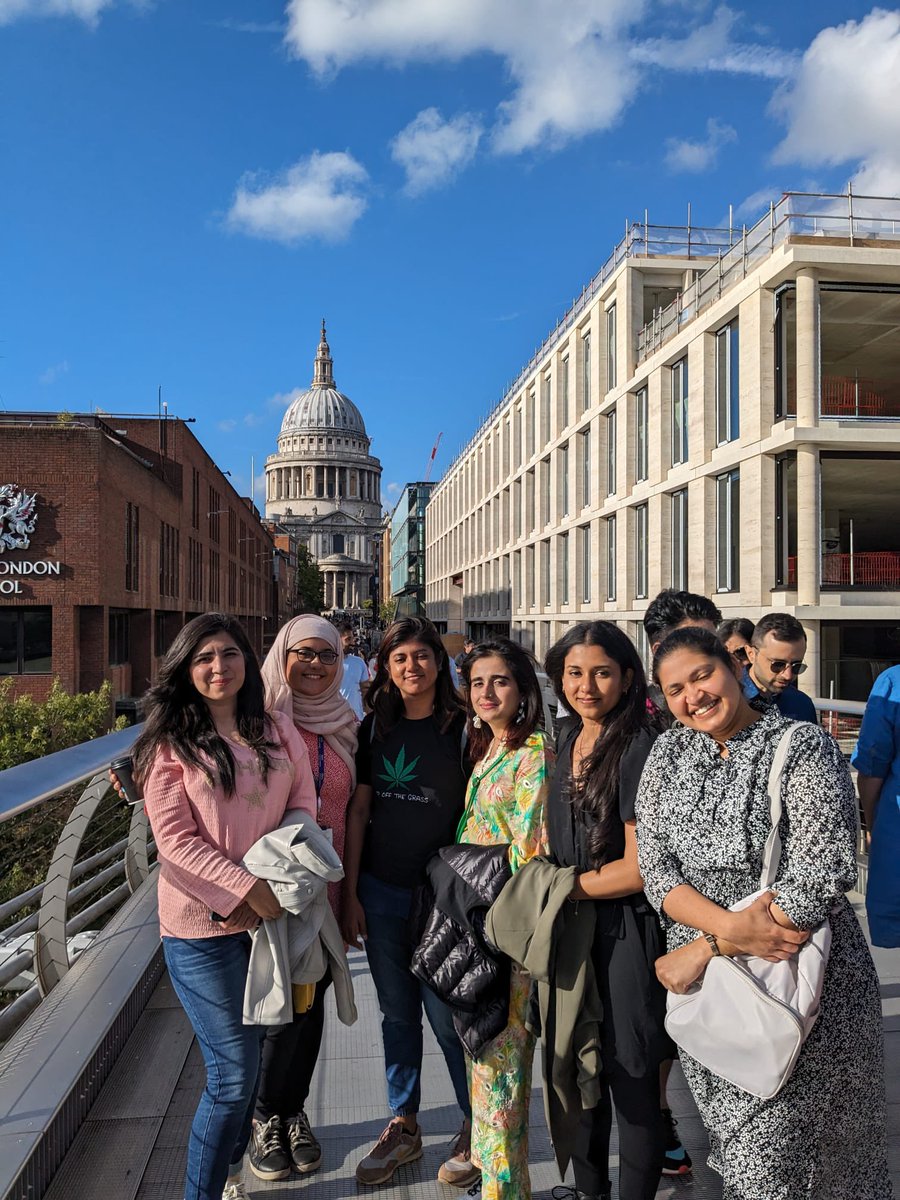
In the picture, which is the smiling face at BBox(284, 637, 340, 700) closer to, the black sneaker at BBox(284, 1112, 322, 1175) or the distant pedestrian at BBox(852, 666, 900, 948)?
the black sneaker at BBox(284, 1112, 322, 1175)

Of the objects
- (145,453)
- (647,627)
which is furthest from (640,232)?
(647,627)

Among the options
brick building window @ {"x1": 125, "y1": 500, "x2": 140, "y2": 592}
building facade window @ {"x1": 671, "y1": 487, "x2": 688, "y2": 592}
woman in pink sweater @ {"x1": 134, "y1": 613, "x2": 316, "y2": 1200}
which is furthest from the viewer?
brick building window @ {"x1": 125, "y1": 500, "x2": 140, "y2": 592}

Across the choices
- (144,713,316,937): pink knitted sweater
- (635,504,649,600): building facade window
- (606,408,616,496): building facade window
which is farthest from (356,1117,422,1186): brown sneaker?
(606,408,616,496): building facade window

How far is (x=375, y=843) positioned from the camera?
3.42 m

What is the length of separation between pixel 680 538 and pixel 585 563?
6924 millimetres

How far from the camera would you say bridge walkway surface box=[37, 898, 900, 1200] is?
3102 mm

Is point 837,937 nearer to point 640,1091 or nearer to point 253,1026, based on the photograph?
point 640,1091

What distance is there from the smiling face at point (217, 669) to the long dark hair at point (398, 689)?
615 millimetres

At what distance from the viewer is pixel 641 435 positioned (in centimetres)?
2681

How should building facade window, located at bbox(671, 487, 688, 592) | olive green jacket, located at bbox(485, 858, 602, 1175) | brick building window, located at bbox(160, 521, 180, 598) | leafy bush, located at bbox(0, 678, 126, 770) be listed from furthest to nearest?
brick building window, located at bbox(160, 521, 180, 598) → building facade window, located at bbox(671, 487, 688, 592) → leafy bush, located at bbox(0, 678, 126, 770) → olive green jacket, located at bbox(485, 858, 602, 1175)

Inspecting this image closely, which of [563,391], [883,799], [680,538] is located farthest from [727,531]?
[883,799]

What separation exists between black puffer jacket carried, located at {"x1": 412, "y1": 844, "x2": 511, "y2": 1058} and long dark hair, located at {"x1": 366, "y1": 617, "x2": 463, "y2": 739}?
61cm

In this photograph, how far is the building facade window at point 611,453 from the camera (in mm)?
28594

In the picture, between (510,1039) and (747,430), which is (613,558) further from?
(510,1039)
